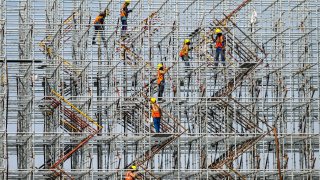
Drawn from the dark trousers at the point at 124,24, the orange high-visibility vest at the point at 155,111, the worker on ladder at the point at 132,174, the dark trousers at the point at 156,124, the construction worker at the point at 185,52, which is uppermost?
the dark trousers at the point at 124,24

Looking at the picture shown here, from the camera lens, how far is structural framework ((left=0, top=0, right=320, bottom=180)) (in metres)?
87.4

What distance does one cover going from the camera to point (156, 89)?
90.9 meters

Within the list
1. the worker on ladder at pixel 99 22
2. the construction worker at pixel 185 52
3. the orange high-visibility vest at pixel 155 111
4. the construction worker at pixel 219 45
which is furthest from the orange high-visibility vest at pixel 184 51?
the worker on ladder at pixel 99 22

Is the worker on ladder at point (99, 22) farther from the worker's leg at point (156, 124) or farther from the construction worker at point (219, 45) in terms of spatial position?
the worker's leg at point (156, 124)

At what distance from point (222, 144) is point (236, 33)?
6.31 m

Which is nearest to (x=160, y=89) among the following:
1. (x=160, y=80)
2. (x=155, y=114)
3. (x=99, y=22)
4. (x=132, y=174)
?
(x=160, y=80)

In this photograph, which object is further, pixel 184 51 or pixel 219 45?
pixel 184 51

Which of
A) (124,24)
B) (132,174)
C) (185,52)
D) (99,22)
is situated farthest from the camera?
(99,22)

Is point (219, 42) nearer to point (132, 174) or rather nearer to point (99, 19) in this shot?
point (99, 19)

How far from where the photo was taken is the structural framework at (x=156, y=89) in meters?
87.4

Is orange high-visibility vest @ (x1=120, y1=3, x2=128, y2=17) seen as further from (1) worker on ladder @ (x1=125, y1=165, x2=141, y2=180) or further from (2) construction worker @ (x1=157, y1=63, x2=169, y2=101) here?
(1) worker on ladder @ (x1=125, y1=165, x2=141, y2=180)

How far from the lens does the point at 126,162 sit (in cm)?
9256

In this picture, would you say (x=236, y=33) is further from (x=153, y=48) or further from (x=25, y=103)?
(x=25, y=103)

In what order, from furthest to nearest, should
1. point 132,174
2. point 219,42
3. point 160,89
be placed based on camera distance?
point 219,42, point 160,89, point 132,174
